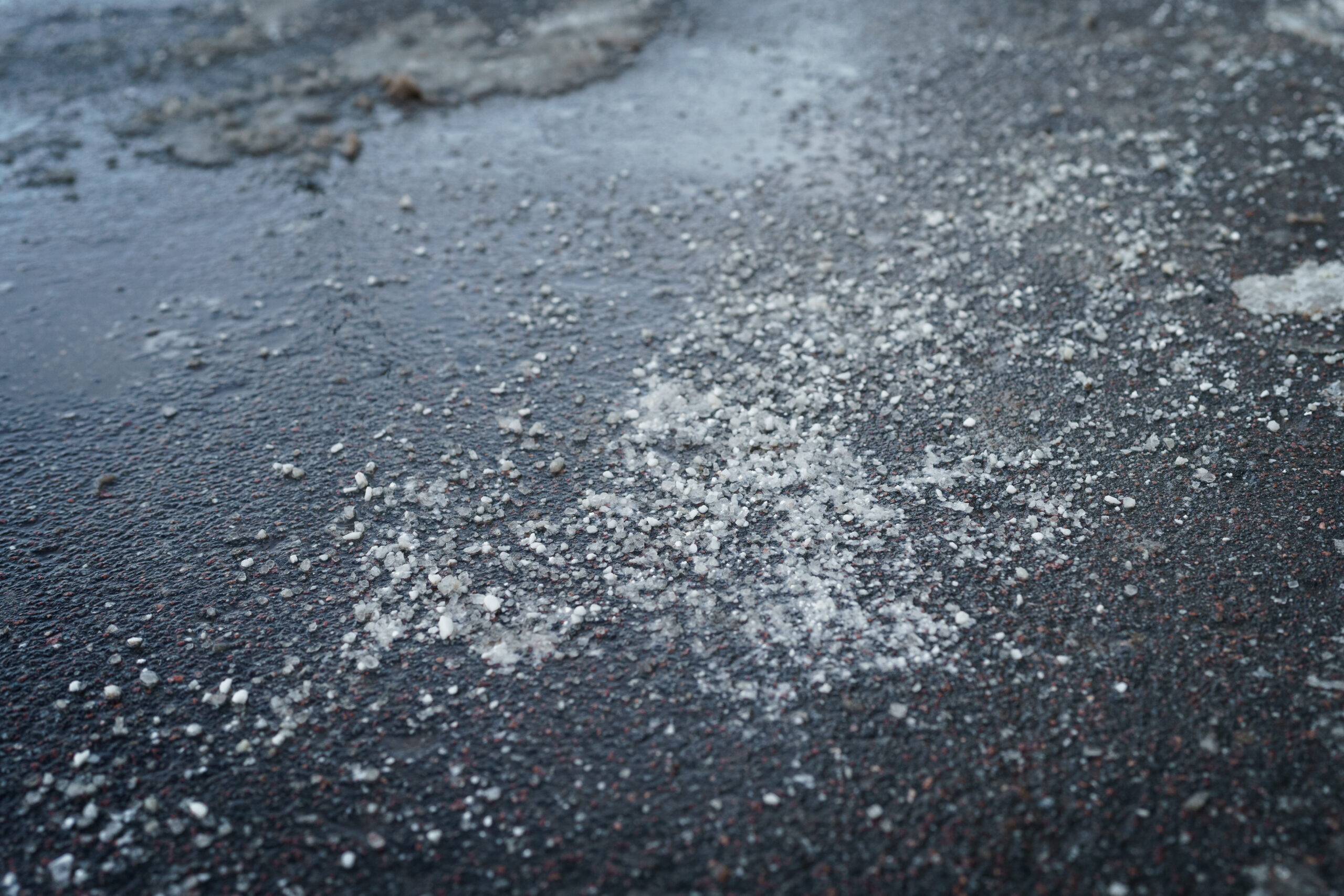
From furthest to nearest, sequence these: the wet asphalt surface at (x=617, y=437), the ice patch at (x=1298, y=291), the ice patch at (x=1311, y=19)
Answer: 1. the ice patch at (x=1311, y=19)
2. the ice patch at (x=1298, y=291)
3. the wet asphalt surface at (x=617, y=437)

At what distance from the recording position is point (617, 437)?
13.1 feet

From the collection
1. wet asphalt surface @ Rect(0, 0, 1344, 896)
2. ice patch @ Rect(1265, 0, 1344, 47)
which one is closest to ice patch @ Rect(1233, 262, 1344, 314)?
wet asphalt surface @ Rect(0, 0, 1344, 896)

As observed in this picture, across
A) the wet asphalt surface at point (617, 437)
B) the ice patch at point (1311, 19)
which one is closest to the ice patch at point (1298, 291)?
the wet asphalt surface at point (617, 437)

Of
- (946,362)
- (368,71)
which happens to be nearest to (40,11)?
(368,71)

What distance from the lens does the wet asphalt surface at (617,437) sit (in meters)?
2.75

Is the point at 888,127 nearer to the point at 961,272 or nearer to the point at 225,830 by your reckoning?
the point at 961,272

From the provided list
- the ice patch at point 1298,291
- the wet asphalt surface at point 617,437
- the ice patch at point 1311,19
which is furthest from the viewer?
the ice patch at point 1311,19

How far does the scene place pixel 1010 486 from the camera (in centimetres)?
369

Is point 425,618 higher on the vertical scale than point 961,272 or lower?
lower

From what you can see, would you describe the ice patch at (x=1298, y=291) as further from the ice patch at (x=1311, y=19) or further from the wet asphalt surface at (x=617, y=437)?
the ice patch at (x=1311, y=19)

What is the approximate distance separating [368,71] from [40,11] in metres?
3.55

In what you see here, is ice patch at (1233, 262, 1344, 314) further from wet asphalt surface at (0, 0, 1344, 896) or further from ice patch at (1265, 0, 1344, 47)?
ice patch at (1265, 0, 1344, 47)

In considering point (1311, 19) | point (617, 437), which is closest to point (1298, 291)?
point (617, 437)

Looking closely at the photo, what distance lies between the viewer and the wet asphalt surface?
2748mm
